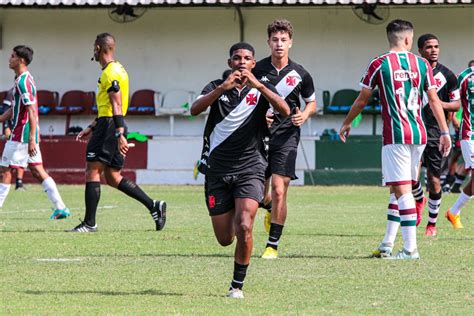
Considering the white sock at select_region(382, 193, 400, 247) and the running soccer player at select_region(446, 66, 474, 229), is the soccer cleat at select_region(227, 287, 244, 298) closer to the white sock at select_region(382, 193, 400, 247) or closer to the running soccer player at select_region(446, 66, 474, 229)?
the white sock at select_region(382, 193, 400, 247)

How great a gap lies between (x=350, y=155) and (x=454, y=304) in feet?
61.2

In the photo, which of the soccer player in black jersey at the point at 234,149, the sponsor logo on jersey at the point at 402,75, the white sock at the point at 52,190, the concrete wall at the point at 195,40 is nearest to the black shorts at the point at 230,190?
the soccer player in black jersey at the point at 234,149

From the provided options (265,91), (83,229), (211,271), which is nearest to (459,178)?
(83,229)

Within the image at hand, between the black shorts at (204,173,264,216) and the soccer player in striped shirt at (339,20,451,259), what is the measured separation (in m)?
2.34

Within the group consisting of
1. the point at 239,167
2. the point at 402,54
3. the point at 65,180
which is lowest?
the point at 65,180

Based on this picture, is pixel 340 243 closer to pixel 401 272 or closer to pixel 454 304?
pixel 401 272

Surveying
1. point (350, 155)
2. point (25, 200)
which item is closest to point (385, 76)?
point (25, 200)

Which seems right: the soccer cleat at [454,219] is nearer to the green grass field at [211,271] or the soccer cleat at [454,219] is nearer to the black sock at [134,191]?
the green grass field at [211,271]

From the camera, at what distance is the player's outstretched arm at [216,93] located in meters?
8.22

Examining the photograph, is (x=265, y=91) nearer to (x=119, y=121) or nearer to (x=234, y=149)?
(x=234, y=149)

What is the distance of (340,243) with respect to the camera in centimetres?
1263

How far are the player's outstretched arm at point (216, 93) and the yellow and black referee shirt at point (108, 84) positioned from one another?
510 cm

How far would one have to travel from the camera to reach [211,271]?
9.98m

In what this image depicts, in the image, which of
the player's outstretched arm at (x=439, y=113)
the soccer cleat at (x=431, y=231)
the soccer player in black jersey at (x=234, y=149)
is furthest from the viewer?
the soccer cleat at (x=431, y=231)
